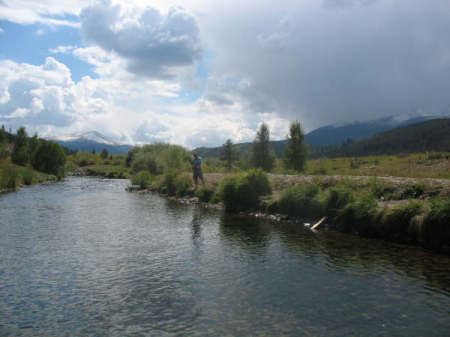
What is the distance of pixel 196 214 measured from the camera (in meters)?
Answer: 33.9

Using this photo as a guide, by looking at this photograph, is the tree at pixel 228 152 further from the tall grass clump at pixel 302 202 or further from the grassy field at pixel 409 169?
the tall grass clump at pixel 302 202

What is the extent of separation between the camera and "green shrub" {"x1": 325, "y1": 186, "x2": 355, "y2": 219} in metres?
25.9

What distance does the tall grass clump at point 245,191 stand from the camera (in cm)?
3528

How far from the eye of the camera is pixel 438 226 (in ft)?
62.6

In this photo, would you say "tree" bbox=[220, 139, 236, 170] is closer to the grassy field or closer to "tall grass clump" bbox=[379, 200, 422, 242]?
the grassy field

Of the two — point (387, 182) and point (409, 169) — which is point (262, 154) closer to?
point (409, 169)

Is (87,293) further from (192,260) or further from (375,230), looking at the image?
(375,230)

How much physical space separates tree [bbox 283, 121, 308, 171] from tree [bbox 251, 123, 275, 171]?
41.0 ft

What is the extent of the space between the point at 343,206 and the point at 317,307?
15.1 meters

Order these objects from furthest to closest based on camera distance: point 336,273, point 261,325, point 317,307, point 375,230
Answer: point 375,230 < point 336,273 < point 317,307 < point 261,325

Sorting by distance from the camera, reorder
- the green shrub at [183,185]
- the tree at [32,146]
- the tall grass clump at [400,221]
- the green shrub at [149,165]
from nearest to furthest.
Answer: the tall grass clump at [400,221], the green shrub at [183,185], the green shrub at [149,165], the tree at [32,146]

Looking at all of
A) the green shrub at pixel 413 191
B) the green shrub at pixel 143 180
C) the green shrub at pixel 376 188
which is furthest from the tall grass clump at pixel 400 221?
the green shrub at pixel 143 180

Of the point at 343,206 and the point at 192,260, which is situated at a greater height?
the point at 343,206

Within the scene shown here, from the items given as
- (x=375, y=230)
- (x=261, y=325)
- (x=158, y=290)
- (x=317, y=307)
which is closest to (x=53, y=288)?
(x=158, y=290)
